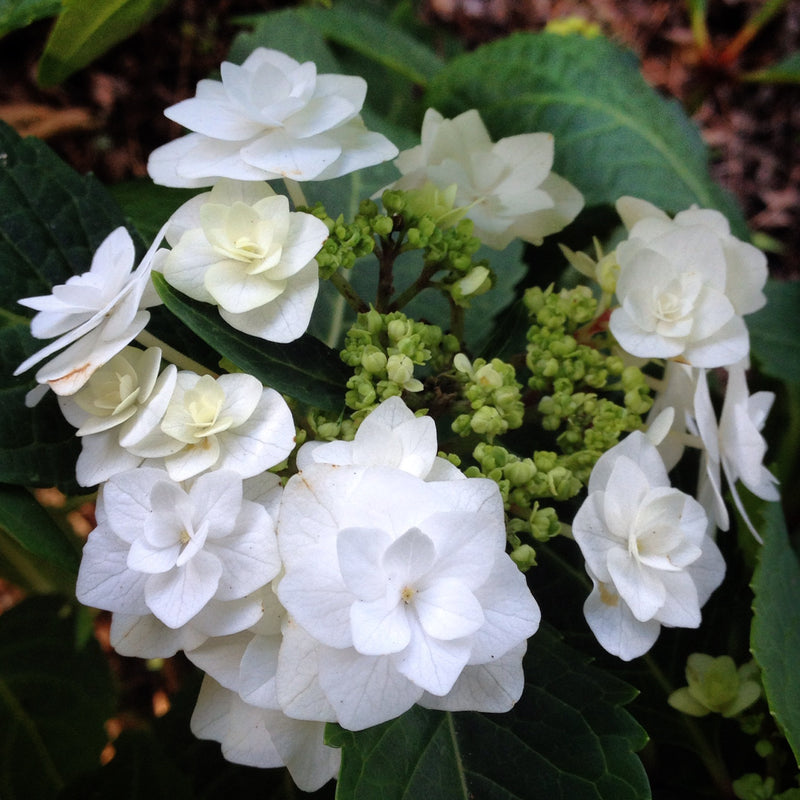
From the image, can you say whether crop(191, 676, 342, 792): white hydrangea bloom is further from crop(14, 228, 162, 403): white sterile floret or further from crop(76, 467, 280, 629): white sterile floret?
crop(14, 228, 162, 403): white sterile floret

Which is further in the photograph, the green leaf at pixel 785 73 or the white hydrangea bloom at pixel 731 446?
the green leaf at pixel 785 73

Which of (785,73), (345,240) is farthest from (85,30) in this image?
(785,73)

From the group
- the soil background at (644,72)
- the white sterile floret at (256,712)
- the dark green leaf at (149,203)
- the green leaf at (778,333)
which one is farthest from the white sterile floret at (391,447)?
the soil background at (644,72)

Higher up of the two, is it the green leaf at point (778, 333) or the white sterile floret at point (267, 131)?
the white sterile floret at point (267, 131)

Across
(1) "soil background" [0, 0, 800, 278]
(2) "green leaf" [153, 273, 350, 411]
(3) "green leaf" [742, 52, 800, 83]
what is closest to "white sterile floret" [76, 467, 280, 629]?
(2) "green leaf" [153, 273, 350, 411]

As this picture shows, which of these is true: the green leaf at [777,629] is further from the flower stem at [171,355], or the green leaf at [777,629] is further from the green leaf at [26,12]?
the green leaf at [26,12]

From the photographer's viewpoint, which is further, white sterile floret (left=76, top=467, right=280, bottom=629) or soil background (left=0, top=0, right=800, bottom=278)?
soil background (left=0, top=0, right=800, bottom=278)

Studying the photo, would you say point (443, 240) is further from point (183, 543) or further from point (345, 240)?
point (183, 543)
